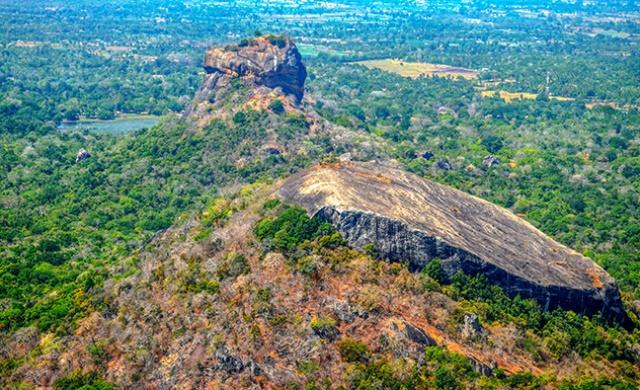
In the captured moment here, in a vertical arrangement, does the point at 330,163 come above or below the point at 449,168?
above

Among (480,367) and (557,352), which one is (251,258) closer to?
(480,367)

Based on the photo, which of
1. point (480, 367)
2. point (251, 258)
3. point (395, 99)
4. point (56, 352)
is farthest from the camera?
point (395, 99)

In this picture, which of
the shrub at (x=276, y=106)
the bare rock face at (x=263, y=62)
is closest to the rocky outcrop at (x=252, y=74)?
the bare rock face at (x=263, y=62)

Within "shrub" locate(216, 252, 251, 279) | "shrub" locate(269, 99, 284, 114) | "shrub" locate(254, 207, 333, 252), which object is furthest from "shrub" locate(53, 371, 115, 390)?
"shrub" locate(269, 99, 284, 114)

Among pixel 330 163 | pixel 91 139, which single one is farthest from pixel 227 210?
pixel 91 139

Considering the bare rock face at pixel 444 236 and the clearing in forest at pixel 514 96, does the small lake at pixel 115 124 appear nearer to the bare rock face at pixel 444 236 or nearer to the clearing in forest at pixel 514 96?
the clearing in forest at pixel 514 96

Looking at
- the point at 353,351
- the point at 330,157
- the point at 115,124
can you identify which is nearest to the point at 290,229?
the point at 353,351

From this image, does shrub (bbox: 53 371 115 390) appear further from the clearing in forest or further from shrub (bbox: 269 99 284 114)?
the clearing in forest
